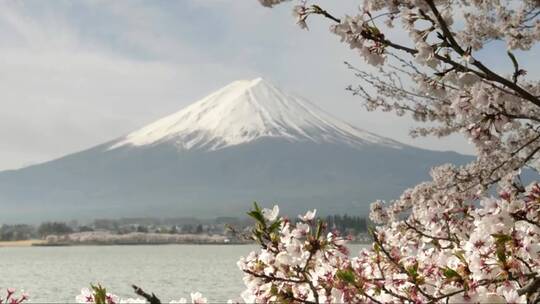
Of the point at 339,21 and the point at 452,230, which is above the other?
the point at 339,21

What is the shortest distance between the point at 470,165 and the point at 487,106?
5038mm

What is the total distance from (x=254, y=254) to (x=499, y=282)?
5.32ft

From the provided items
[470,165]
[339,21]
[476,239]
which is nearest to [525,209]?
[476,239]

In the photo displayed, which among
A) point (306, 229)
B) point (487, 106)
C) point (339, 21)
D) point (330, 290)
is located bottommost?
point (330, 290)

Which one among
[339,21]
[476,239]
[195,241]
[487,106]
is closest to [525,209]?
[476,239]

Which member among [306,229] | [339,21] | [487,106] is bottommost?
[306,229]

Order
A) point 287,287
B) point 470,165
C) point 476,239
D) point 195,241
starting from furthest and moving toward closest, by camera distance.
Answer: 1. point 195,241
2. point 470,165
3. point 287,287
4. point 476,239

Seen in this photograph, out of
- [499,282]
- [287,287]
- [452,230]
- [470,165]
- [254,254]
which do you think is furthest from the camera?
[470,165]

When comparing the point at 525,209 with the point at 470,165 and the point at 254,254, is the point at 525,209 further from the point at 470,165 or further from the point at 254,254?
the point at 470,165

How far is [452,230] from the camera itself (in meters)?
6.01

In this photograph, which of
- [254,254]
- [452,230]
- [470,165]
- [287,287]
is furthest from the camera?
[470,165]

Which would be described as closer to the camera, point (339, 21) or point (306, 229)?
point (306, 229)

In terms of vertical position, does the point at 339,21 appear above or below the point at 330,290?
above

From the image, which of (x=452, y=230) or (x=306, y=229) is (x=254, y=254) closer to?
(x=306, y=229)
